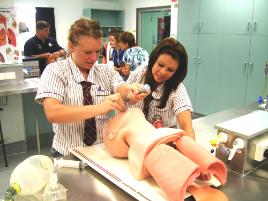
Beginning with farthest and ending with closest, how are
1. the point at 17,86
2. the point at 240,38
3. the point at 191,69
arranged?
the point at 191,69
the point at 240,38
the point at 17,86

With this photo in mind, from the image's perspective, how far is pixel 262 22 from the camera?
136 inches

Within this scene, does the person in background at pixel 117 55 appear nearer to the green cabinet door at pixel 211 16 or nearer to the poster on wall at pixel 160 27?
the green cabinet door at pixel 211 16

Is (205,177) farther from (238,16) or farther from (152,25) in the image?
(152,25)

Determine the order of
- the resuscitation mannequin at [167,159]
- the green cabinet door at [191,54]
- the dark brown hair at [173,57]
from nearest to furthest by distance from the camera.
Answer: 1. the resuscitation mannequin at [167,159]
2. the dark brown hair at [173,57]
3. the green cabinet door at [191,54]

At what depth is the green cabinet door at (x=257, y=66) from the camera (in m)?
3.52

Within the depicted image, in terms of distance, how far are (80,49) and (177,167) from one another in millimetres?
662

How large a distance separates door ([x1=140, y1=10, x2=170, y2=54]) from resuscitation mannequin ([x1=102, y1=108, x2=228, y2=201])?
19.0 feet

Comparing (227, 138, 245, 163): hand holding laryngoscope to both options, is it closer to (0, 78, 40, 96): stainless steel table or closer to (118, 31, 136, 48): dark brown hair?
(0, 78, 40, 96): stainless steel table

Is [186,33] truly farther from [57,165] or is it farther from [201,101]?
[57,165]

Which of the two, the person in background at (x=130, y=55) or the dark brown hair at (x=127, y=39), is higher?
the dark brown hair at (x=127, y=39)

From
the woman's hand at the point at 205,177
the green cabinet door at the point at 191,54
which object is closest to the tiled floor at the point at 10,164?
the woman's hand at the point at 205,177

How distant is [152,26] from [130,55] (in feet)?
11.9

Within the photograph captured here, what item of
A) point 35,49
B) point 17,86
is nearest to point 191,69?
point 35,49

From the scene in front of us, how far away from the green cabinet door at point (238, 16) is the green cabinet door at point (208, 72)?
0.70ft
